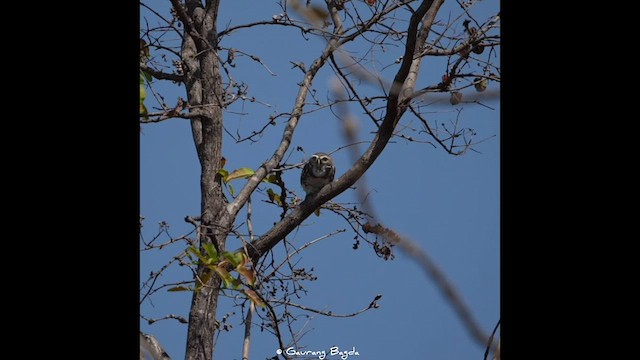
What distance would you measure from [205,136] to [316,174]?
0.74 metres

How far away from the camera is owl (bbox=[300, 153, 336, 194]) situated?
13.6 ft

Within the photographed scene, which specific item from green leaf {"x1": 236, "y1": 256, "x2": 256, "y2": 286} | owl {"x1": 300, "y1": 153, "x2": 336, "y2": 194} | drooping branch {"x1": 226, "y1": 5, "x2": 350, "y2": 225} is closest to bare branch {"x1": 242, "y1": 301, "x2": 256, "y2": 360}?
drooping branch {"x1": 226, "y1": 5, "x2": 350, "y2": 225}

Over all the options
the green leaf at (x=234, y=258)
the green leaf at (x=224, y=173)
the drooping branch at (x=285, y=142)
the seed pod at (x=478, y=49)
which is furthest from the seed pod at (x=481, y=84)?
the green leaf at (x=234, y=258)

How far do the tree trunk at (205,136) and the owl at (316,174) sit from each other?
0.66 metres

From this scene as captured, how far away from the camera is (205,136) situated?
→ 3697 mm

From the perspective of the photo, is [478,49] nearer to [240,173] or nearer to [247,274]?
[240,173]

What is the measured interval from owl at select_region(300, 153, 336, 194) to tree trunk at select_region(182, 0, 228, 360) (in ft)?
2.18

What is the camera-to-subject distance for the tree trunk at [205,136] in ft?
10.8

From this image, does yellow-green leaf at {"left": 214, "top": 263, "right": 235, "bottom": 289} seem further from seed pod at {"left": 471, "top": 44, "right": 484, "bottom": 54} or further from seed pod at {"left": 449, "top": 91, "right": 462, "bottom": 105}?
seed pod at {"left": 471, "top": 44, "right": 484, "bottom": 54}
